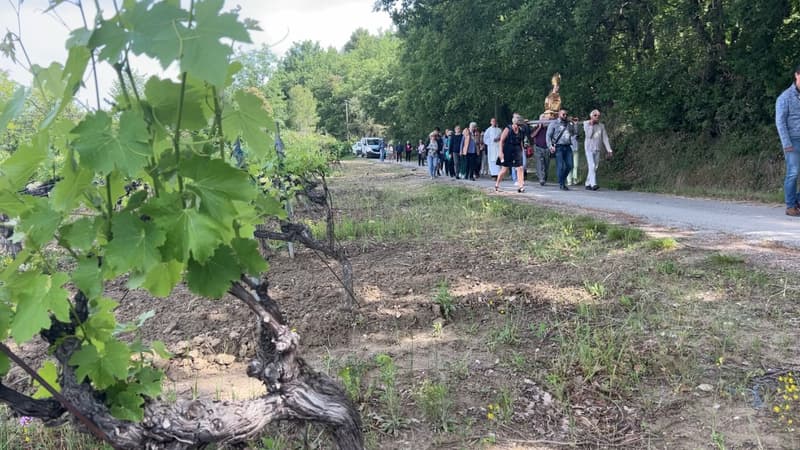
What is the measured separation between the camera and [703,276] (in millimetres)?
4438

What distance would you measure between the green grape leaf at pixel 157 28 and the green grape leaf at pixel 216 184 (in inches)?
11.4

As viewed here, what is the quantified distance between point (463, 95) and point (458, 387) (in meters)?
18.8

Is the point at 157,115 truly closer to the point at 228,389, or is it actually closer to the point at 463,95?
the point at 228,389

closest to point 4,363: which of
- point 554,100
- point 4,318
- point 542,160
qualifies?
point 4,318

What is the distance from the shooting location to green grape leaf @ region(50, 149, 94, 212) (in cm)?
127

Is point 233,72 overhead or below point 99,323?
overhead

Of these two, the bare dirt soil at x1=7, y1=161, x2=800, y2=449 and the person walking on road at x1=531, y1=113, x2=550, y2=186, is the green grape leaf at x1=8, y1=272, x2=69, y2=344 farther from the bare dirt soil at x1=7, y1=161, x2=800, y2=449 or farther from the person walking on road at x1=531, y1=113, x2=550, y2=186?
the person walking on road at x1=531, y1=113, x2=550, y2=186

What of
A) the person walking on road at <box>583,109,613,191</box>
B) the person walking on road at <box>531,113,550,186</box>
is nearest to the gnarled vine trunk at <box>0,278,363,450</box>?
the person walking on road at <box>583,109,613,191</box>

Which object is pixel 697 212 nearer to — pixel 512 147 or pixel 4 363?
pixel 512 147

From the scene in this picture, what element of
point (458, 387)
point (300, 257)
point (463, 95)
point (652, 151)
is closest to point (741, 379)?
point (458, 387)

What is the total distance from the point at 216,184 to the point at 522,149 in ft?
36.6

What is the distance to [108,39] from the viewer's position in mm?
1082

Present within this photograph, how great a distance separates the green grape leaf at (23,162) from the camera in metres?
1.31

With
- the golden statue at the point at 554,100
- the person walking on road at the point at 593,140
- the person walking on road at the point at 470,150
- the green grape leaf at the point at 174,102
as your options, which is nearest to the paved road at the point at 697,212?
the person walking on road at the point at 593,140
